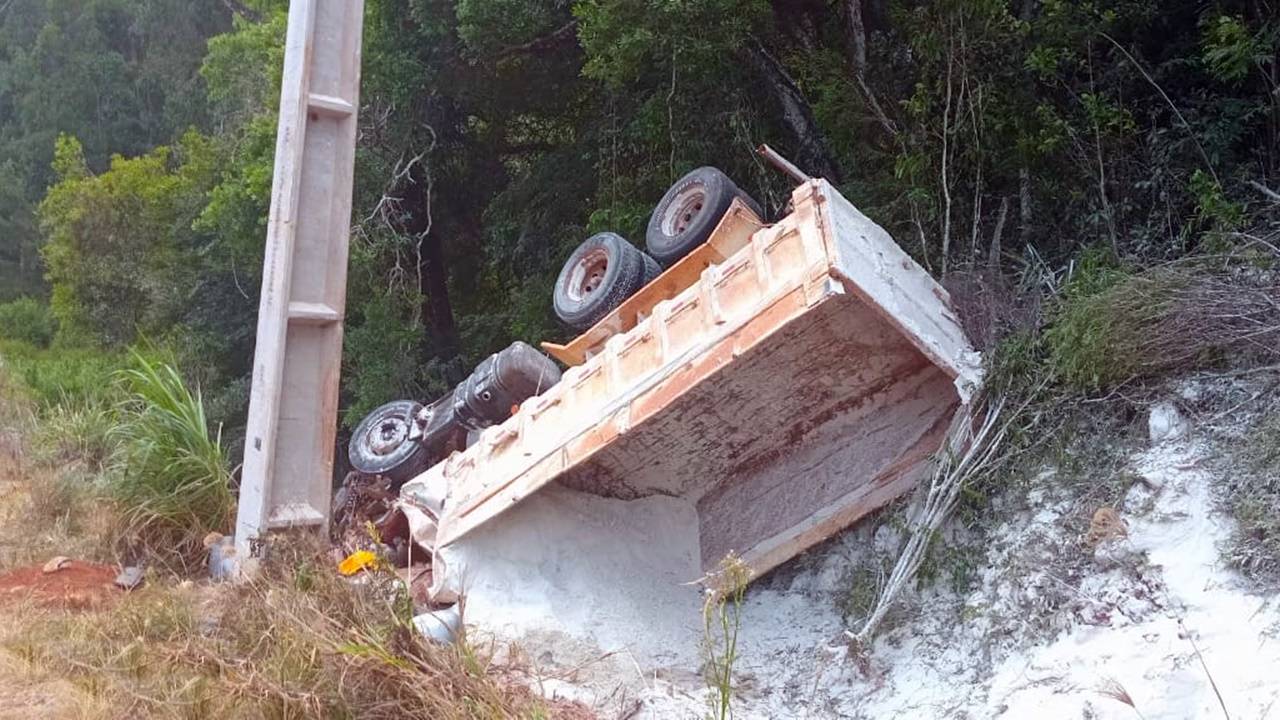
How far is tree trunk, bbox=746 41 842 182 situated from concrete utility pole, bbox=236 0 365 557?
379cm

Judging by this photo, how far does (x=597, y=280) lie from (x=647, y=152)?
291cm

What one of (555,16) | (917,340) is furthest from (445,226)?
(917,340)

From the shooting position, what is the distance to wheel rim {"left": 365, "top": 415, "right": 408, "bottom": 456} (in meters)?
7.61

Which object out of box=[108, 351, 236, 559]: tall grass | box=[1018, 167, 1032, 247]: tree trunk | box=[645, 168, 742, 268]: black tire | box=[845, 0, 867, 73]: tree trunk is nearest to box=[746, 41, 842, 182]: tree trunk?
box=[845, 0, 867, 73]: tree trunk

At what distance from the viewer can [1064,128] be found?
6.92 meters

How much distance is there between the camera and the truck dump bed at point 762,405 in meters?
5.42

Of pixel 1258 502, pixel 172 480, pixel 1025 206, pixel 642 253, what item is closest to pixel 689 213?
pixel 642 253

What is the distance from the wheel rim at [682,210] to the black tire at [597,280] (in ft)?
1.09

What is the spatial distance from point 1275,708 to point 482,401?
460cm

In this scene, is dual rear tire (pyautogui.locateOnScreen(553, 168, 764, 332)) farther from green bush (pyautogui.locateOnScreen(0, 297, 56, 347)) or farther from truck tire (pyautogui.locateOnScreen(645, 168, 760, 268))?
green bush (pyautogui.locateOnScreen(0, 297, 56, 347))

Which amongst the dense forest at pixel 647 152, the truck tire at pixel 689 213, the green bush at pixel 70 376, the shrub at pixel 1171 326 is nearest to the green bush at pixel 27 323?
the dense forest at pixel 647 152

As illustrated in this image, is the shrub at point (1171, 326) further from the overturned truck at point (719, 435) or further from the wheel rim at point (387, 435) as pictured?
the wheel rim at point (387, 435)

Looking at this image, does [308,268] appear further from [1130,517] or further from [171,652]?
[1130,517]

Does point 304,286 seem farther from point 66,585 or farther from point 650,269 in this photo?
point 650,269
